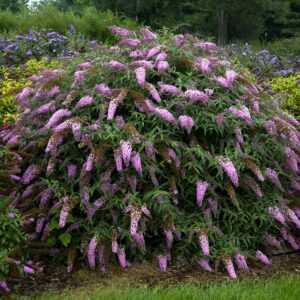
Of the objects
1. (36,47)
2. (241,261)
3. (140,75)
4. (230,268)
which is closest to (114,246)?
(230,268)

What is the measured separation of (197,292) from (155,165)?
1.23 metres

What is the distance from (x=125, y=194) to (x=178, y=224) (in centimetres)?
56

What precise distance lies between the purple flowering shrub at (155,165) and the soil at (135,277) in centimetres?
9

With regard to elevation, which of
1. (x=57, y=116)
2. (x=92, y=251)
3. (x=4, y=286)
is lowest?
(x=92, y=251)

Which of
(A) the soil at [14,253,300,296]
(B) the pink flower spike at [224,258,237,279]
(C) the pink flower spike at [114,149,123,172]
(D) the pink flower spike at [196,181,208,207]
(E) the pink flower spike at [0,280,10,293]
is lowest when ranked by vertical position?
(A) the soil at [14,253,300,296]

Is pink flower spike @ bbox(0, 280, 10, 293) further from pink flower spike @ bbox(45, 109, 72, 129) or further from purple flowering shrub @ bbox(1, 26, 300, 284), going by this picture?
pink flower spike @ bbox(45, 109, 72, 129)

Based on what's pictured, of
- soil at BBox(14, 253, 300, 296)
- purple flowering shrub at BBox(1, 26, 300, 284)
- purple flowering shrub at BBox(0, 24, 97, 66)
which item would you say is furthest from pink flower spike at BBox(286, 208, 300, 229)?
purple flowering shrub at BBox(0, 24, 97, 66)

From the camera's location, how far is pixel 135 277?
4.75 m

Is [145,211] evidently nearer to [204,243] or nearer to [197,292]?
[204,243]

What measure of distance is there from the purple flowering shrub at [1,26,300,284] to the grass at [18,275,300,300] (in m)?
0.36

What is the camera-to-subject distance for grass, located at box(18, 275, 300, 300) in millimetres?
4023

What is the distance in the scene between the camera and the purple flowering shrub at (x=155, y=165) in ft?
15.8

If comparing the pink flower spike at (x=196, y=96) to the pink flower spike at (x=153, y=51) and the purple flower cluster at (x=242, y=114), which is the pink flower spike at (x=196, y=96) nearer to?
the purple flower cluster at (x=242, y=114)

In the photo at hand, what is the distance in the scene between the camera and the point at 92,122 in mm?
5180
